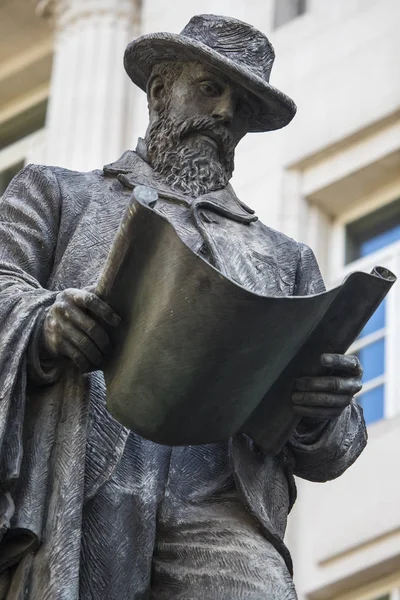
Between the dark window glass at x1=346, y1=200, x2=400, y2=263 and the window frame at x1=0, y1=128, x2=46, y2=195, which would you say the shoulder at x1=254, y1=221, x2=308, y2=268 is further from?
the window frame at x1=0, y1=128, x2=46, y2=195

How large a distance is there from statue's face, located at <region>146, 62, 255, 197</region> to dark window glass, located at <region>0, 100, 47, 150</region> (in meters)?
16.8

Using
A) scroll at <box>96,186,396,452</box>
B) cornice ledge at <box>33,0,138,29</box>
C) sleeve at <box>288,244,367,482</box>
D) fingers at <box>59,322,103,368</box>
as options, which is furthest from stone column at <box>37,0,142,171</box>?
fingers at <box>59,322,103,368</box>

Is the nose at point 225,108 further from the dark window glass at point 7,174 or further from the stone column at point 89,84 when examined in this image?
the dark window glass at point 7,174

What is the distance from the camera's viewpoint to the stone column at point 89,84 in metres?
21.8

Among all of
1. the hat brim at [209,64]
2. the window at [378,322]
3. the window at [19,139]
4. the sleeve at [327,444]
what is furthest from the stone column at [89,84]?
the sleeve at [327,444]

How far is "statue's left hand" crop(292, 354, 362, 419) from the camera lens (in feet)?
24.1

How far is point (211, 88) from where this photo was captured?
7.92 meters

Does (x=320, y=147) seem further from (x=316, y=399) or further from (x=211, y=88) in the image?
(x=316, y=399)

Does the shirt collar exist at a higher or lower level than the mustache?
lower

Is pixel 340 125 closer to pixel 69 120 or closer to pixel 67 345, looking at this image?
pixel 69 120

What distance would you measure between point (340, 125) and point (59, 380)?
13243 mm

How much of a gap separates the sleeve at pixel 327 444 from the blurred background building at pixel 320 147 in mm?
10008

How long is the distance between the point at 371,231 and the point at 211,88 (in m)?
12.3


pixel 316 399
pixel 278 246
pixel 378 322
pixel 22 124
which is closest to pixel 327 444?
pixel 316 399
